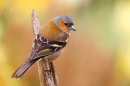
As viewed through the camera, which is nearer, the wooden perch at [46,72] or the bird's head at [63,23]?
the wooden perch at [46,72]

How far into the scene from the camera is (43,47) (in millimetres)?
1150

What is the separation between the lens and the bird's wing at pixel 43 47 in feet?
3.65

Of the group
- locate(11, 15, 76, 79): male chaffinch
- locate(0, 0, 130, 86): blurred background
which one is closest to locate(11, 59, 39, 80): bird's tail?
locate(11, 15, 76, 79): male chaffinch

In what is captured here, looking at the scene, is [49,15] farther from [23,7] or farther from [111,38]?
[111,38]

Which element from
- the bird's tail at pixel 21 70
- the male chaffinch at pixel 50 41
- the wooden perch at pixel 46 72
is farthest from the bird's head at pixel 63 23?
the bird's tail at pixel 21 70

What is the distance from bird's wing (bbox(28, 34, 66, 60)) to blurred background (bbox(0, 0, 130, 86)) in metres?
0.18

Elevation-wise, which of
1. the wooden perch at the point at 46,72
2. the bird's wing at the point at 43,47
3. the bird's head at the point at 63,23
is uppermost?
the bird's head at the point at 63,23

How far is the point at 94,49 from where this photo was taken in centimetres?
135

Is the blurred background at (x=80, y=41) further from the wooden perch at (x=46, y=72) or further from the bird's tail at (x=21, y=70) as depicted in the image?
the bird's tail at (x=21, y=70)

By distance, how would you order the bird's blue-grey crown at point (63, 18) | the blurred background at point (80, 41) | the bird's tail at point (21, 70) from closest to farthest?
the bird's tail at point (21, 70), the bird's blue-grey crown at point (63, 18), the blurred background at point (80, 41)

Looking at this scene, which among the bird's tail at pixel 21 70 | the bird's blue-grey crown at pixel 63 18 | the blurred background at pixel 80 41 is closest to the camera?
the bird's tail at pixel 21 70

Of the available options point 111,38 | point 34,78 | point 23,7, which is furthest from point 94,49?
point 23,7

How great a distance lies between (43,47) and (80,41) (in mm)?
287

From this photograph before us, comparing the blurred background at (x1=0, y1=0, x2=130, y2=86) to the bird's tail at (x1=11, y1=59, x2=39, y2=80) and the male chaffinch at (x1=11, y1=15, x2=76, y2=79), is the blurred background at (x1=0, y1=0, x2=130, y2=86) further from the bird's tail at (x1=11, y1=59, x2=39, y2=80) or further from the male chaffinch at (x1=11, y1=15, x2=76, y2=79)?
the bird's tail at (x1=11, y1=59, x2=39, y2=80)
